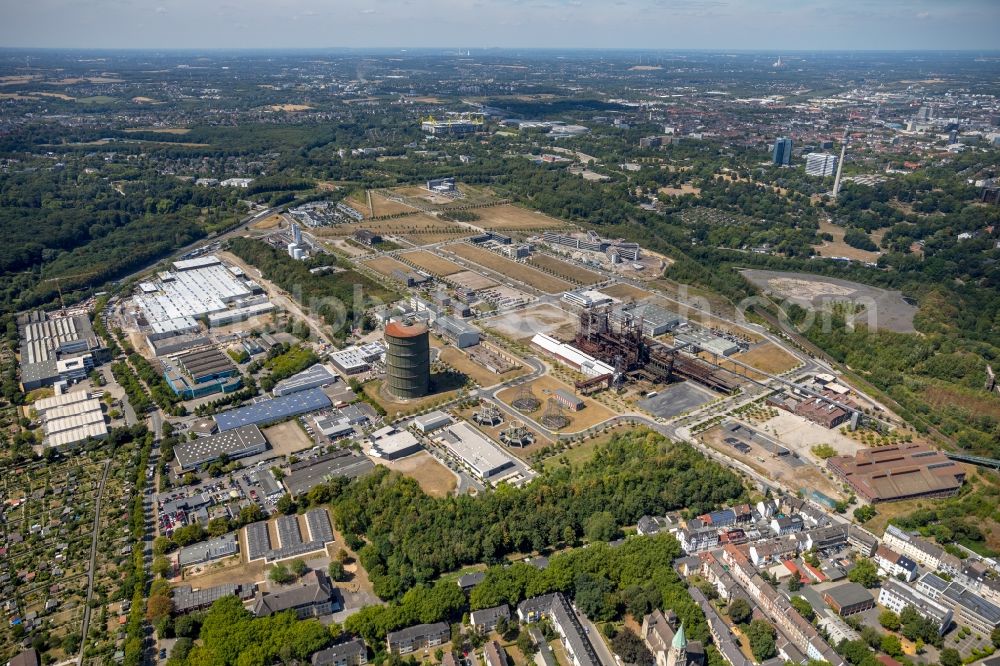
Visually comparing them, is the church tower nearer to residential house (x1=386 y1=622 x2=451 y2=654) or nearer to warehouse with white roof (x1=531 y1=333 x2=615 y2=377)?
residential house (x1=386 y1=622 x2=451 y2=654)

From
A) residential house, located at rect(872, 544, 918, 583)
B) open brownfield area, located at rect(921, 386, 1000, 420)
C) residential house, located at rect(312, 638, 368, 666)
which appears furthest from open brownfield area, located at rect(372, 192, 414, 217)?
residential house, located at rect(872, 544, 918, 583)

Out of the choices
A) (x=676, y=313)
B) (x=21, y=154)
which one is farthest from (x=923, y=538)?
(x=21, y=154)

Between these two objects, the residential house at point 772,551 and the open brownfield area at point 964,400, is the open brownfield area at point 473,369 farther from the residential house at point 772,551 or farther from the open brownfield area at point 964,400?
the open brownfield area at point 964,400

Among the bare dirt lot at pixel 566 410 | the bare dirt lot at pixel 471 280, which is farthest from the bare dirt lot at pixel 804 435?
the bare dirt lot at pixel 471 280

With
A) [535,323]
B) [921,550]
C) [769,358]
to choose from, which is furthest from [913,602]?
[535,323]

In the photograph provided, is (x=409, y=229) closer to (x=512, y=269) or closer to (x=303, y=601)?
(x=512, y=269)
